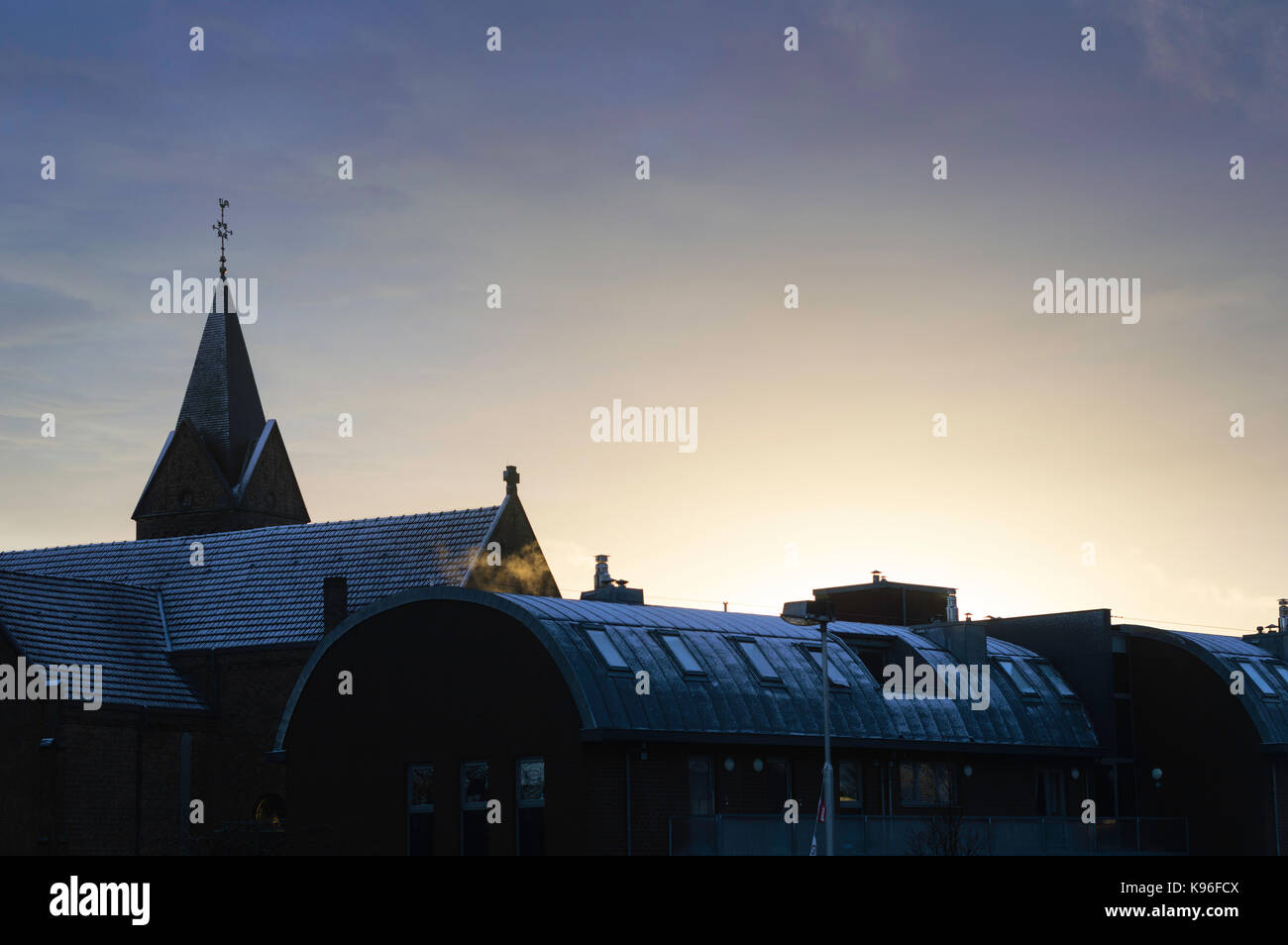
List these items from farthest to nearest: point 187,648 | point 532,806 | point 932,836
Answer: point 187,648 < point 932,836 < point 532,806

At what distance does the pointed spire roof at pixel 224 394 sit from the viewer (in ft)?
276

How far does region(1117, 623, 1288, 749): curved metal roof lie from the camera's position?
50.1m

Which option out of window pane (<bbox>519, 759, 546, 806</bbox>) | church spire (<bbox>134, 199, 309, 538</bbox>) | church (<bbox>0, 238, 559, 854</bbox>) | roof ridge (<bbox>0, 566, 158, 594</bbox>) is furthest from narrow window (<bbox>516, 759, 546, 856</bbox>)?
church spire (<bbox>134, 199, 309, 538</bbox>)

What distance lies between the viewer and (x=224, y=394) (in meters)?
84.9

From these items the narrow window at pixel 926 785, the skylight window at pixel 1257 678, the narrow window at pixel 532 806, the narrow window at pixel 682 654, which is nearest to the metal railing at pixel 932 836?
the narrow window at pixel 926 785

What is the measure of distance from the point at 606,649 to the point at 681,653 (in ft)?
8.41

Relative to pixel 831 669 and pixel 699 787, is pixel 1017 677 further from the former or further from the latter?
pixel 699 787

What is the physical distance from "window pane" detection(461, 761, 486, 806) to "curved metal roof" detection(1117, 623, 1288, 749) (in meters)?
21.8

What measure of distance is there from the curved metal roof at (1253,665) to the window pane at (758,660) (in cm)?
1411

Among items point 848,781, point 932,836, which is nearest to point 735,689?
point 848,781

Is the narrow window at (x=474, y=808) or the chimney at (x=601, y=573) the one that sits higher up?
the chimney at (x=601, y=573)

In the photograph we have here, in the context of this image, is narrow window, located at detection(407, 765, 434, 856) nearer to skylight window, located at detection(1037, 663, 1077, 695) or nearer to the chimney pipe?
the chimney pipe

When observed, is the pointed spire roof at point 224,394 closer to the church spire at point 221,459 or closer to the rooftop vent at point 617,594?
the church spire at point 221,459
